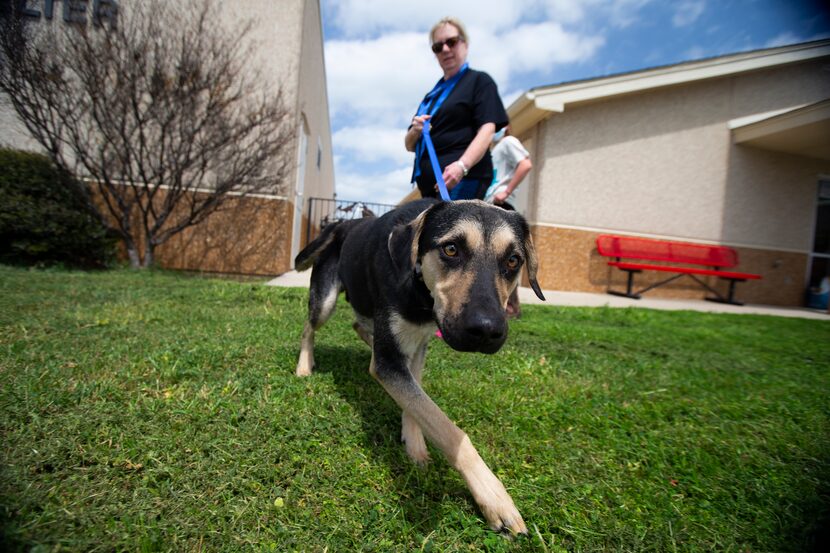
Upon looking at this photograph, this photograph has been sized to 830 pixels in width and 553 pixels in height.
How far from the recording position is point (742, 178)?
12.3m

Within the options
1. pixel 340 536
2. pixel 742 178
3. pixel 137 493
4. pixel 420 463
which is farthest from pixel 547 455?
pixel 742 178

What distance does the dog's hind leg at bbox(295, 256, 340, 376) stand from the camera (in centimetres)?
306

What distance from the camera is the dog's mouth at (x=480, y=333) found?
4.98 ft

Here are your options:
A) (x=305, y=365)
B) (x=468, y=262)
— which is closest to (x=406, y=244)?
(x=468, y=262)

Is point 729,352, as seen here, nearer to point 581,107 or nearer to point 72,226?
point 581,107

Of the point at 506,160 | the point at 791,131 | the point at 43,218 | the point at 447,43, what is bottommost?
the point at 43,218

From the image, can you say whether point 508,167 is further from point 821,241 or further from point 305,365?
point 821,241

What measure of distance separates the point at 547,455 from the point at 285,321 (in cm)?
324

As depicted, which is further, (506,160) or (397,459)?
(506,160)

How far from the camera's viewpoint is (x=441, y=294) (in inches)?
71.5

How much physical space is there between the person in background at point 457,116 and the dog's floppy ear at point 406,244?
4.63ft

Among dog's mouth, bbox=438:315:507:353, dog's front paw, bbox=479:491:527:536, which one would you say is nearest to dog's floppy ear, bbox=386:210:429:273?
dog's mouth, bbox=438:315:507:353

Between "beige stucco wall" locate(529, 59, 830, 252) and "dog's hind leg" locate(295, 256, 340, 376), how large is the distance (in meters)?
8.60

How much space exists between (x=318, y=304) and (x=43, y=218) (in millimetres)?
7312
